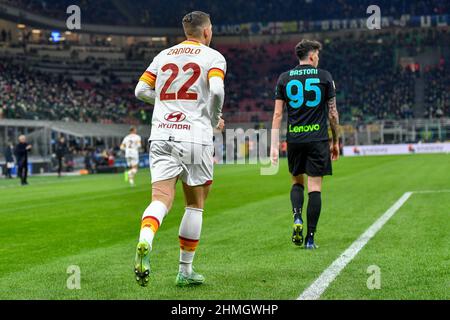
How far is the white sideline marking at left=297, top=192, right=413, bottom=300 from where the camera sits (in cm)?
556

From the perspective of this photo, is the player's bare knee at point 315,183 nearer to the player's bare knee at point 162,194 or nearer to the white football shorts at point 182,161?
the white football shorts at point 182,161

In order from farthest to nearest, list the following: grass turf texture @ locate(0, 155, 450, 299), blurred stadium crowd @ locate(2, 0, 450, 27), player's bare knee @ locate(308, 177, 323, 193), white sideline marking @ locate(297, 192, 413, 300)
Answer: blurred stadium crowd @ locate(2, 0, 450, 27) → player's bare knee @ locate(308, 177, 323, 193) → grass turf texture @ locate(0, 155, 450, 299) → white sideline marking @ locate(297, 192, 413, 300)

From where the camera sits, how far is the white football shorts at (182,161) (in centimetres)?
599

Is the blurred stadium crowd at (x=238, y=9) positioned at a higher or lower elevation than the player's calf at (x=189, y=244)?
higher

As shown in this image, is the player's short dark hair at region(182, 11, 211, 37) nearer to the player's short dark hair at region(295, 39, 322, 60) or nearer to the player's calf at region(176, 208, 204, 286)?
the player's calf at region(176, 208, 204, 286)

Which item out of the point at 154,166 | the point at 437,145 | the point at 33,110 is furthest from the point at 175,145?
the point at 437,145

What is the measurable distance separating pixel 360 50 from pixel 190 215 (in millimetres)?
74597

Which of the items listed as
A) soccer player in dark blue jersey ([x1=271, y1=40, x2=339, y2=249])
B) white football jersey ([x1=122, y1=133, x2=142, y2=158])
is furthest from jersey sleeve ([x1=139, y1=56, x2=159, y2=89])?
white football jersey ([x1=122, y1=133, x2=142, y2=158])

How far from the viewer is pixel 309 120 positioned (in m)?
8.57

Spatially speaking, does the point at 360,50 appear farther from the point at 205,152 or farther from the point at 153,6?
the point at 205,152

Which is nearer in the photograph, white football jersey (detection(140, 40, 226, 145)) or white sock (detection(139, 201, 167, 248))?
white sock (detection(139, 201, 167, 248))

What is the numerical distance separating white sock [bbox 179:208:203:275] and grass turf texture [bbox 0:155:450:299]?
244mm

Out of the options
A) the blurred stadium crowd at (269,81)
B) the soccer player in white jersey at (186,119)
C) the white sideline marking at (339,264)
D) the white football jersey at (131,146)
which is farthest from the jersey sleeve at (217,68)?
the blurred stadium crowd at (269,81)

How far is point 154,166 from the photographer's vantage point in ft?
19.9
